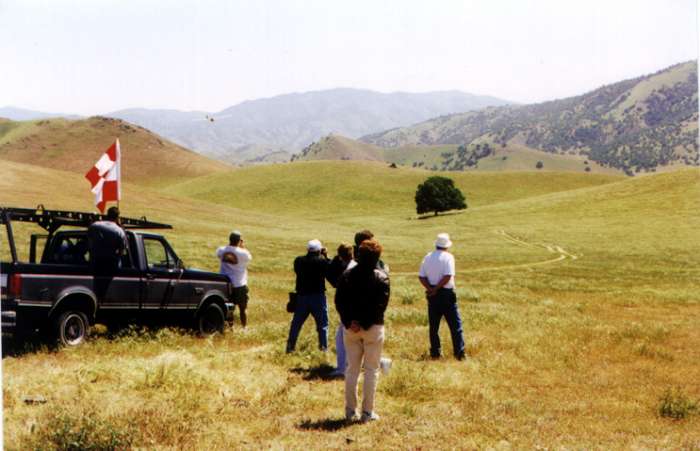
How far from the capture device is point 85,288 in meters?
12.4

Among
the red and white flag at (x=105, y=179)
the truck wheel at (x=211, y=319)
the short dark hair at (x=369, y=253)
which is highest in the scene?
the red and white flag at (x=105, y=179)

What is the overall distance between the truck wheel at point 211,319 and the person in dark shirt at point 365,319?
7062mm

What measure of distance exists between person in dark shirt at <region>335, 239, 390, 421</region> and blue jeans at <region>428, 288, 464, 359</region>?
4694mm

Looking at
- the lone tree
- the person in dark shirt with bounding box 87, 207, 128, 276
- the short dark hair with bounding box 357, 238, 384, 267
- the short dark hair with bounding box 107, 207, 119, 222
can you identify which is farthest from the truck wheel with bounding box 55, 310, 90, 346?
the lone tree

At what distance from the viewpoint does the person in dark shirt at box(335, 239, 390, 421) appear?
29.0 ft

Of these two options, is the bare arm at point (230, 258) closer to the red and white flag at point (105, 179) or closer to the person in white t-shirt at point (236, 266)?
the person in white t-shirt at point (236, 266)

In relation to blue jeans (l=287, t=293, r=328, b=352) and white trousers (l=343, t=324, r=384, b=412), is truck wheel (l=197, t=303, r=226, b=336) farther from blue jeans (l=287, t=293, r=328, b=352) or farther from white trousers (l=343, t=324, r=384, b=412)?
white trousers (l=343, t=324, r=384, b=412)

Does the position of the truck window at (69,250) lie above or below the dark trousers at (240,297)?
above

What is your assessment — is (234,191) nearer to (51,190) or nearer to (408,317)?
(51,190)

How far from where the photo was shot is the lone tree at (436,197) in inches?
4131

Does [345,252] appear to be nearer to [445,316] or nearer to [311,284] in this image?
[311,284]

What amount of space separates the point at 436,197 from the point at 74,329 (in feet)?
312

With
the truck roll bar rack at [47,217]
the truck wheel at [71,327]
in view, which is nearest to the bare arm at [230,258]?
the truck roll bar rack at [47,217]

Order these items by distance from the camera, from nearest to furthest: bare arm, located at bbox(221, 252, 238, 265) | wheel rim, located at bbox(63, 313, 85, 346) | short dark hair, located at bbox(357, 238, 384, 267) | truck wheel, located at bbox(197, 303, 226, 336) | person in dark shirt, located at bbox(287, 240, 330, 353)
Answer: short dark hair, located at bbox(357, 238, 384, 267) → wheel rim, located at bbox(63, 313, 85, 346) → person in dark shirt, located at bbox(287, 240, 330, 353) → truck wheel, located at bbox(197, 303, 226, 336) → bare arm, located at bbox(221, 252, 238, 265)
